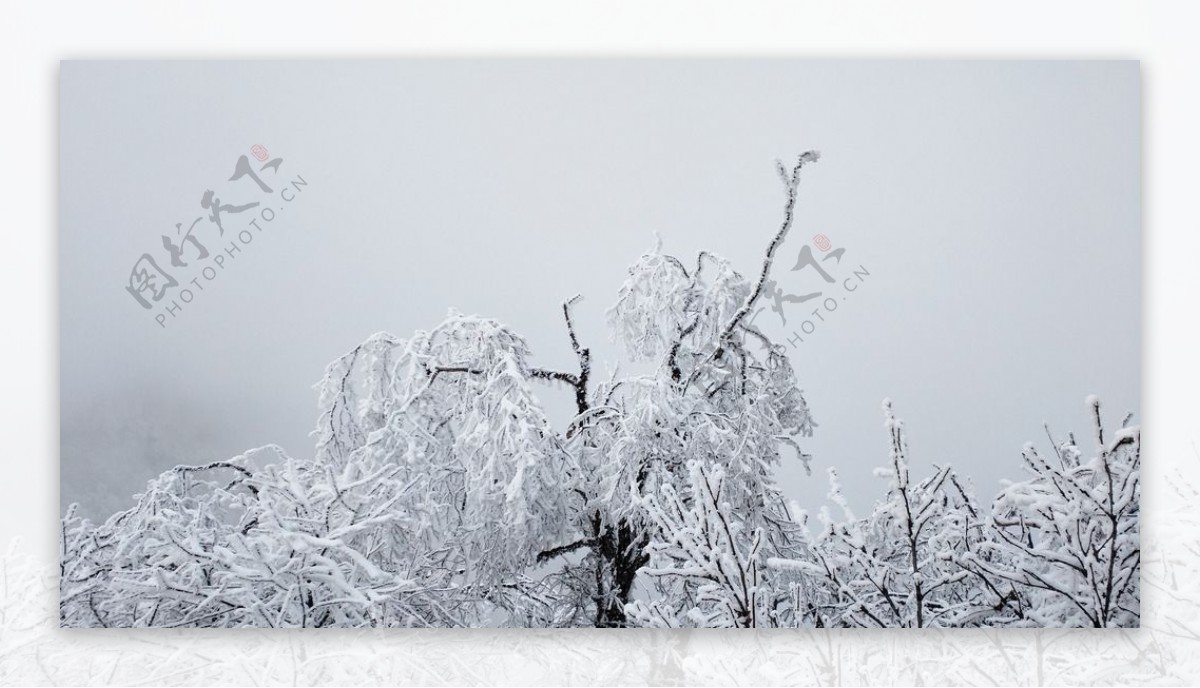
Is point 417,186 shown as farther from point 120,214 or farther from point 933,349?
point 933,349

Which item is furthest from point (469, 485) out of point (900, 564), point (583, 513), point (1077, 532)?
point (1077, 532)

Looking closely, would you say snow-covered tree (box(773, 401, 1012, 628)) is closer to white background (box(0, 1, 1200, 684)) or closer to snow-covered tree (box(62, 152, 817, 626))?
white background (box(0, 1, 1200, 684))

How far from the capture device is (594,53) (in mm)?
4020

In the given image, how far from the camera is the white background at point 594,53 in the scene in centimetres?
392

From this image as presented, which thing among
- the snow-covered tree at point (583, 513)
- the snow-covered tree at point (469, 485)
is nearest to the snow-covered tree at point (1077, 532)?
the snow-covered tree at point (583, 513)

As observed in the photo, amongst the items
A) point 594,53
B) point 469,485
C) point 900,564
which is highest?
point 594,53

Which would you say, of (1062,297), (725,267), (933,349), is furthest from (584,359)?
(1062,297)

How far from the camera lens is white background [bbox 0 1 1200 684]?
3.92m

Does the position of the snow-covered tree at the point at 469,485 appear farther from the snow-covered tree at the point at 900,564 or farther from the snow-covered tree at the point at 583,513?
the snow-covered tree at the point at 900,564

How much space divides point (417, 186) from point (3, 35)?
1343 mm

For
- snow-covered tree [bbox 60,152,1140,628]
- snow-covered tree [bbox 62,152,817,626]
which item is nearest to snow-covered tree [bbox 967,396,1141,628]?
snow-covered tree [bbox 60,152,1140,628]

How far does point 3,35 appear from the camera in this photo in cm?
403

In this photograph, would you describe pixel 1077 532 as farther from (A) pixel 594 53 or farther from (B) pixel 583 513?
(A) pixel 594 53

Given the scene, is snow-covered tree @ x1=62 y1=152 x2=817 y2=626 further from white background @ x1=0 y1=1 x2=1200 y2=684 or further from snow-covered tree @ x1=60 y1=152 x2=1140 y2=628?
white background @ x1=0 y1=1 x2=1200 y2=684
